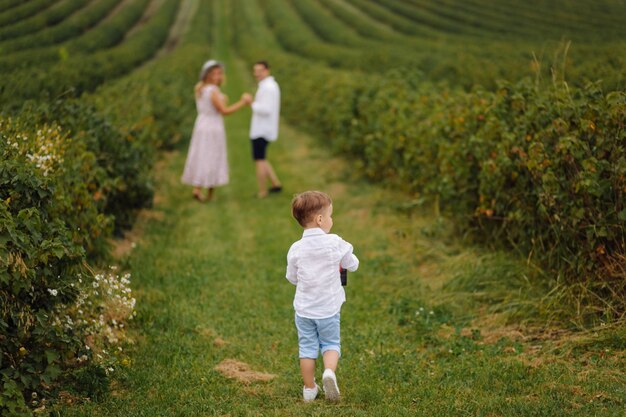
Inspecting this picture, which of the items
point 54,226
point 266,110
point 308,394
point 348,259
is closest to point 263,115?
point 266,110

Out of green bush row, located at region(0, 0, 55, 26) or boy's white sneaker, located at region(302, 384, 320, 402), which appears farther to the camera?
green bush row, located at region(0, 0, 55, 26)

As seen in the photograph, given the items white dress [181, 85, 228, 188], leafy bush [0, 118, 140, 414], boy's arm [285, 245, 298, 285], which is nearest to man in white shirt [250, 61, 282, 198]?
white dress [181, 85, 228, 188]

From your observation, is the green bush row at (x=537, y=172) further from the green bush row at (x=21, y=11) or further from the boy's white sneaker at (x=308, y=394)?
the green bush row at (x=21, y=11)

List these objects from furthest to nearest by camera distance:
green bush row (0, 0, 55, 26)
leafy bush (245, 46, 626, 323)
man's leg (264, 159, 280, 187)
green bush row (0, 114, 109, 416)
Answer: man's leg (264, 159, 280, 187), green bush row (0, 0, 55, 26), leafy bush (245, 46, 626, 323), green bush row (0, 114, 109, 416)

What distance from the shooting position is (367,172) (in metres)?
11.5

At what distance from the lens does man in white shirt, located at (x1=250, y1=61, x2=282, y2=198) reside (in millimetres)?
10711

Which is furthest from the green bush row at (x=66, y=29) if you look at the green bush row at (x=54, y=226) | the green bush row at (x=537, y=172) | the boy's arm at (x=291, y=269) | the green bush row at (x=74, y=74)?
the boy's arm at (x=291, y=269)

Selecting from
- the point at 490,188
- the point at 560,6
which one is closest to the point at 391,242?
the point at 490,188

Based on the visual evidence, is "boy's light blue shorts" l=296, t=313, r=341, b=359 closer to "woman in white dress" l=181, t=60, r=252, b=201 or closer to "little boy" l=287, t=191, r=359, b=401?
"little boy" l=287, t=191, r=359, b=401

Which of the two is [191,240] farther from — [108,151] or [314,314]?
[314,314]

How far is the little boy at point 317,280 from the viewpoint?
445 centimetres

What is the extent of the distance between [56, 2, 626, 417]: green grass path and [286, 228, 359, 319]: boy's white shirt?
62cm

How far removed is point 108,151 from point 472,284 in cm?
435

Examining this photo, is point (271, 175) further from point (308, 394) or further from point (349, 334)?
point (308, 394)
